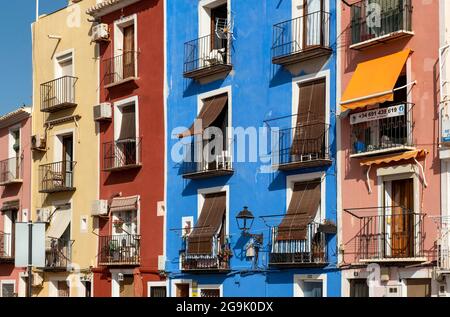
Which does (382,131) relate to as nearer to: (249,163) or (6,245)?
(249,163)

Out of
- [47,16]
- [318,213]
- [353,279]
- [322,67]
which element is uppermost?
[47,16]

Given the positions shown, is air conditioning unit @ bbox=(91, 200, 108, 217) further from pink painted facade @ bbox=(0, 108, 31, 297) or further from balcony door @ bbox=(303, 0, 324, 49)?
balcony door @ bbox=(303, 0, 324, 49)

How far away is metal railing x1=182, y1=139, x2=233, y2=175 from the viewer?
79.0ft

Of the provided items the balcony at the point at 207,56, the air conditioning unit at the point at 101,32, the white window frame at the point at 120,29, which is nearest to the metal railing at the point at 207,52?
the balcony at the point at 207,56

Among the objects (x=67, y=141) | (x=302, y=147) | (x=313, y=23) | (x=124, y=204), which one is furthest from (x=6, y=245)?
(x=313, y=23)

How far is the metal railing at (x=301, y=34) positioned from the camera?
21.6 metres

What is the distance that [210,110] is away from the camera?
2478 cm

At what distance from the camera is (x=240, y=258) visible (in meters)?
23.3

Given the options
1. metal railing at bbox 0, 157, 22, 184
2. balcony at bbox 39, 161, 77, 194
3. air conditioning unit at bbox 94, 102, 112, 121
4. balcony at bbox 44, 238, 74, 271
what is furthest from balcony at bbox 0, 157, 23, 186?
air conditioning unit at bbox 94, 102, 112, 121

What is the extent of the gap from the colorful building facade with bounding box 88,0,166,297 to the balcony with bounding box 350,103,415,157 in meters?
8.52

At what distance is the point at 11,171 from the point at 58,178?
430 cm
